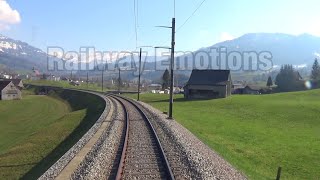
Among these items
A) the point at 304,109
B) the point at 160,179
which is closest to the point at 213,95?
the point at 304,109

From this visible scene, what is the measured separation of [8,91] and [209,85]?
63570 millimetres

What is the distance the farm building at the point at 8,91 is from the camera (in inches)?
4669

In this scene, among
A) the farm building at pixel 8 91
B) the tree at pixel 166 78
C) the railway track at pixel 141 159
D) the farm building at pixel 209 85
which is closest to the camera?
the railway track at pixel 141 159

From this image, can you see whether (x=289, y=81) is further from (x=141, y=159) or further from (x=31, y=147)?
(x=141, y=159)

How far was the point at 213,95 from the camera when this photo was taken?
327ft

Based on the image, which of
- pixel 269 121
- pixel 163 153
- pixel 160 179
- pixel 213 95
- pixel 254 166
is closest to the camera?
pixel 160 179

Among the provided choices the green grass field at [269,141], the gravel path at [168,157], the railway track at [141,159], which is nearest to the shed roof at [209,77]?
the green grass field at [269,141]

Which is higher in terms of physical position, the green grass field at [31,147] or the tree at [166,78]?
the tree at [166,78]

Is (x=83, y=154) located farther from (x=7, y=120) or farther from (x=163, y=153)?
(x=7, y=120)

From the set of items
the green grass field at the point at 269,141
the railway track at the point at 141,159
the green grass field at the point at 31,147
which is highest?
the railway track at the point at 141,159

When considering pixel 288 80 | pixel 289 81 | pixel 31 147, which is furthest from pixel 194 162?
pixel 288 80

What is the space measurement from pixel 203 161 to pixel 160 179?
14.1ft

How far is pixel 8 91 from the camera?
12094 centimetres

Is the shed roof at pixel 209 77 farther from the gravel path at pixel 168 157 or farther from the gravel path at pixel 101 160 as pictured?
the gravel path at pixel 101 160
